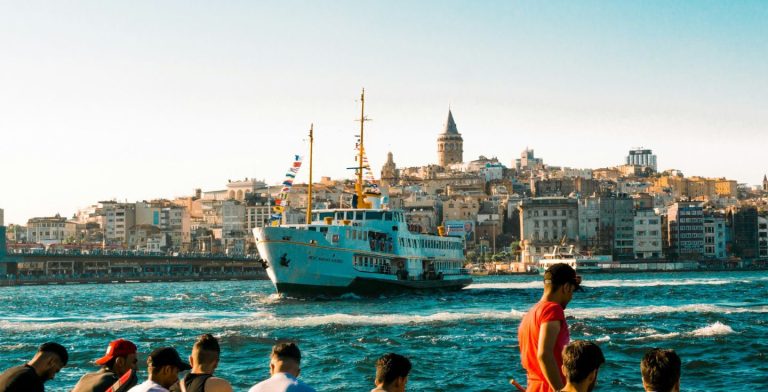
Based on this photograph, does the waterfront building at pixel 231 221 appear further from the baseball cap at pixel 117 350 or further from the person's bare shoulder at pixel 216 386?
the person's bare shoulder at pixel 216 386

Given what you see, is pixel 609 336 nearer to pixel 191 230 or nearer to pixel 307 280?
pixel 307 280

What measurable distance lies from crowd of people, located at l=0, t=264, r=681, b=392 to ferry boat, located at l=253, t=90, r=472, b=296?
149 feet

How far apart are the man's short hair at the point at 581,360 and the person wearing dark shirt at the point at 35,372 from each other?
4.05 m

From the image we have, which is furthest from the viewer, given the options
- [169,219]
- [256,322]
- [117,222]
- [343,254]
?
[169,219]

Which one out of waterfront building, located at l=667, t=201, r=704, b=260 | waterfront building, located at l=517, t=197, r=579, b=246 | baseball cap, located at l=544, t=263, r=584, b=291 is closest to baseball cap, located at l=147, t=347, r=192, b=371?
baseball cap, located at l=544, t=263, r=584, b=291

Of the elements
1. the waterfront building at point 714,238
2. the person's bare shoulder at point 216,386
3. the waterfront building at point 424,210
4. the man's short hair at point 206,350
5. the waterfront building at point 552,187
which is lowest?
the person's bare shoulder at point 216,386

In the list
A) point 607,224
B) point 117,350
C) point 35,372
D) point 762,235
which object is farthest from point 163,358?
point 762,235

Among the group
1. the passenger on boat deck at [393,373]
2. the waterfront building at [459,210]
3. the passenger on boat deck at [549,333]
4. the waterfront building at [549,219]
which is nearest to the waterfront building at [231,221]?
the waterfront building at [459,210]

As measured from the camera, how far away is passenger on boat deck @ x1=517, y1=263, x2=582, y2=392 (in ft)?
27.7

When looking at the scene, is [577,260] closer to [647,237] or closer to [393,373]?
[647,237]

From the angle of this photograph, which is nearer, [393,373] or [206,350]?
[393,373]

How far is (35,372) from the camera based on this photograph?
29.7 ft

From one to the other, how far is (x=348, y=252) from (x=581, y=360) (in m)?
48.9

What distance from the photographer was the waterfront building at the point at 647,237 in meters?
155
